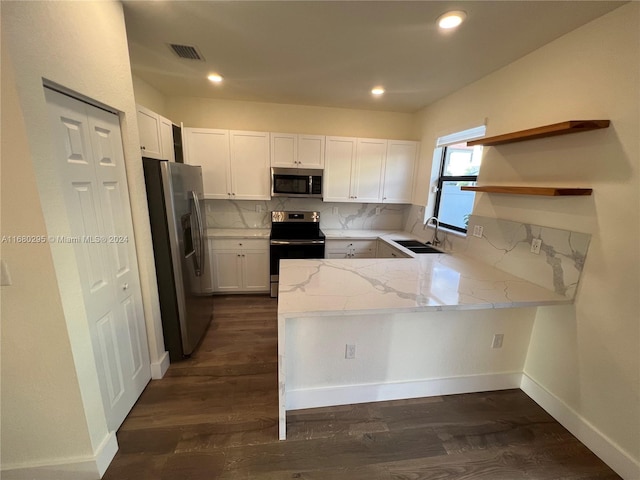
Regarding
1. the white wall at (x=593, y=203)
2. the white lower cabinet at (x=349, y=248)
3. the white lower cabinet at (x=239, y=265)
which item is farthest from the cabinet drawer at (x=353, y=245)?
the white wall at (x=593, y=203)

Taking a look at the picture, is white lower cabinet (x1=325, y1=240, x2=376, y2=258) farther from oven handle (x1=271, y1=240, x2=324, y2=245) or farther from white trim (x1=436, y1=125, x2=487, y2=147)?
white trim (x1=436, y1=125, x2=487, y2=147)

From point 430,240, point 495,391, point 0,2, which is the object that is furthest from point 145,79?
point 495,391

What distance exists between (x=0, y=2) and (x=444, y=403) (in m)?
3.13

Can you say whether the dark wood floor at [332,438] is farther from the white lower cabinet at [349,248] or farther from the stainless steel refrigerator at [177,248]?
the white lower cabinet at [349,248]

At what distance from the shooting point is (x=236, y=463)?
4.81ft

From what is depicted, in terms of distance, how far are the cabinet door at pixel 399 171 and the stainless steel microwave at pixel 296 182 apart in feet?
3.31

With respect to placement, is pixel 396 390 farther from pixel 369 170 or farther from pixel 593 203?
pixel 369 170

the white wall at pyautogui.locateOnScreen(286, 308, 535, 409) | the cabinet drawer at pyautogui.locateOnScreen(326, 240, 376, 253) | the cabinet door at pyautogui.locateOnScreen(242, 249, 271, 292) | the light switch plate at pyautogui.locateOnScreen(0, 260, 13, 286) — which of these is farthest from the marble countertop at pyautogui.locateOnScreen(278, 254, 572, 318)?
the cabinet door at pyautogui.locateOnScreen(242, 249, 271, 292)

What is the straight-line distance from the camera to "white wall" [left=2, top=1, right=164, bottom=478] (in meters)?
1.02

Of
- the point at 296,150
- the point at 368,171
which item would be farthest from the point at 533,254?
the point at 296,150

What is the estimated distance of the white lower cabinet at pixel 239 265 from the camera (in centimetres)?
339

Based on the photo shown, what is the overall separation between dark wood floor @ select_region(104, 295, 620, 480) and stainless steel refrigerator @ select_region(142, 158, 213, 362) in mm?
365

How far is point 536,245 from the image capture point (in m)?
1.90

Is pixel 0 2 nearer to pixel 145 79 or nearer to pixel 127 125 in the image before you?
pixel 127 125
